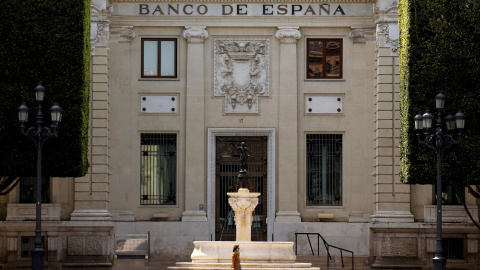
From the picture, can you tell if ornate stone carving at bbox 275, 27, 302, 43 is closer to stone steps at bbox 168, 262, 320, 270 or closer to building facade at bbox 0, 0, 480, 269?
building facade at bbox 0, 0, 480, 269

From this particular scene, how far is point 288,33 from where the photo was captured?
43.0 metres

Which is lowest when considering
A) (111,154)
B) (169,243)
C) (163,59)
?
(169,243)

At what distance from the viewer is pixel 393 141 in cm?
4197

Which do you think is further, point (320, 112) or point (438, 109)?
point (320, 112)

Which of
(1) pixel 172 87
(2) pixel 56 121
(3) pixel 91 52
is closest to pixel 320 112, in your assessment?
(1) pixel 172 87

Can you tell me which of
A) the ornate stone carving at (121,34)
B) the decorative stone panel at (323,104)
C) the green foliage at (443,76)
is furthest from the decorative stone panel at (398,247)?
the ornate stone carving at (121,34)

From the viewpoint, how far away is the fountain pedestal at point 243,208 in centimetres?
3784

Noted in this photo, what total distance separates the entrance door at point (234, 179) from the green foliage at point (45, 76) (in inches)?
305

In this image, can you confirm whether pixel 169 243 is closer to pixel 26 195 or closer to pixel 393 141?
pixel 26 195

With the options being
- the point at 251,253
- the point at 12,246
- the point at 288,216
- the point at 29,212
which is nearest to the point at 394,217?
the point at 288,216

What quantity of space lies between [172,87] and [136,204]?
4.48 metres

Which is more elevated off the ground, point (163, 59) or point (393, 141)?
point (163, 59)

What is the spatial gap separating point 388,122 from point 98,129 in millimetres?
10377

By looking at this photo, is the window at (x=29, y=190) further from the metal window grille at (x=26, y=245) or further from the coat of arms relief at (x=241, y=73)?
the coat of arms relief at (x=241, y=73)
